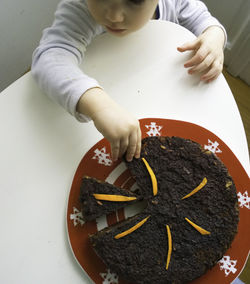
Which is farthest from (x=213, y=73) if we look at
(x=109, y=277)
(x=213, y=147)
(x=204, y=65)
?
(x=109, y=277)

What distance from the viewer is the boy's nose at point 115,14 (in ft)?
1.58

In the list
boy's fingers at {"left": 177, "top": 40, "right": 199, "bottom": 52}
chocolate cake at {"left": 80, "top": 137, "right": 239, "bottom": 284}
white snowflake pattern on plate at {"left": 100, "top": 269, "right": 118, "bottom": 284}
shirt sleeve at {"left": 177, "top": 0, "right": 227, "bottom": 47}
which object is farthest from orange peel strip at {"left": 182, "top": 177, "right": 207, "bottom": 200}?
shirt sleeve at {"left": 177, "top": 0, "right": 227, "bottom": 47}

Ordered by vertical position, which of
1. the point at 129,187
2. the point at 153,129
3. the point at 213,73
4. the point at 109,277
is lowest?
the point at 109,277

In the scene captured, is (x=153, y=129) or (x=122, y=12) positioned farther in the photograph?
(x=153, y=129)

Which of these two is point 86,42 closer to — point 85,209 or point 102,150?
point 102,150

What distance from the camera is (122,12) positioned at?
0.49m

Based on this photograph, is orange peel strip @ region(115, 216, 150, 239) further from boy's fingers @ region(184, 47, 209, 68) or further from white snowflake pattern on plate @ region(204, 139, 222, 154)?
boy's fingers @ region(184, 47, 209, 68)

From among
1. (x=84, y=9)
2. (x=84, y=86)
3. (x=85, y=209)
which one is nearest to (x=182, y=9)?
(x=84, y=9)

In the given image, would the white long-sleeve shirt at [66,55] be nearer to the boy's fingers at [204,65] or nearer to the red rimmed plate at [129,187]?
the red rimmed plate at [129,187]

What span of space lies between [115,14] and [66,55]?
6.5 inches

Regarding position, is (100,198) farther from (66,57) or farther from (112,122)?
(66,57)

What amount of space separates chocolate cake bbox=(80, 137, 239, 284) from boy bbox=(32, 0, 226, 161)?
0.07 metres

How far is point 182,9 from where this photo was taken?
0.79 metres

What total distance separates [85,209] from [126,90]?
0.99 feet
